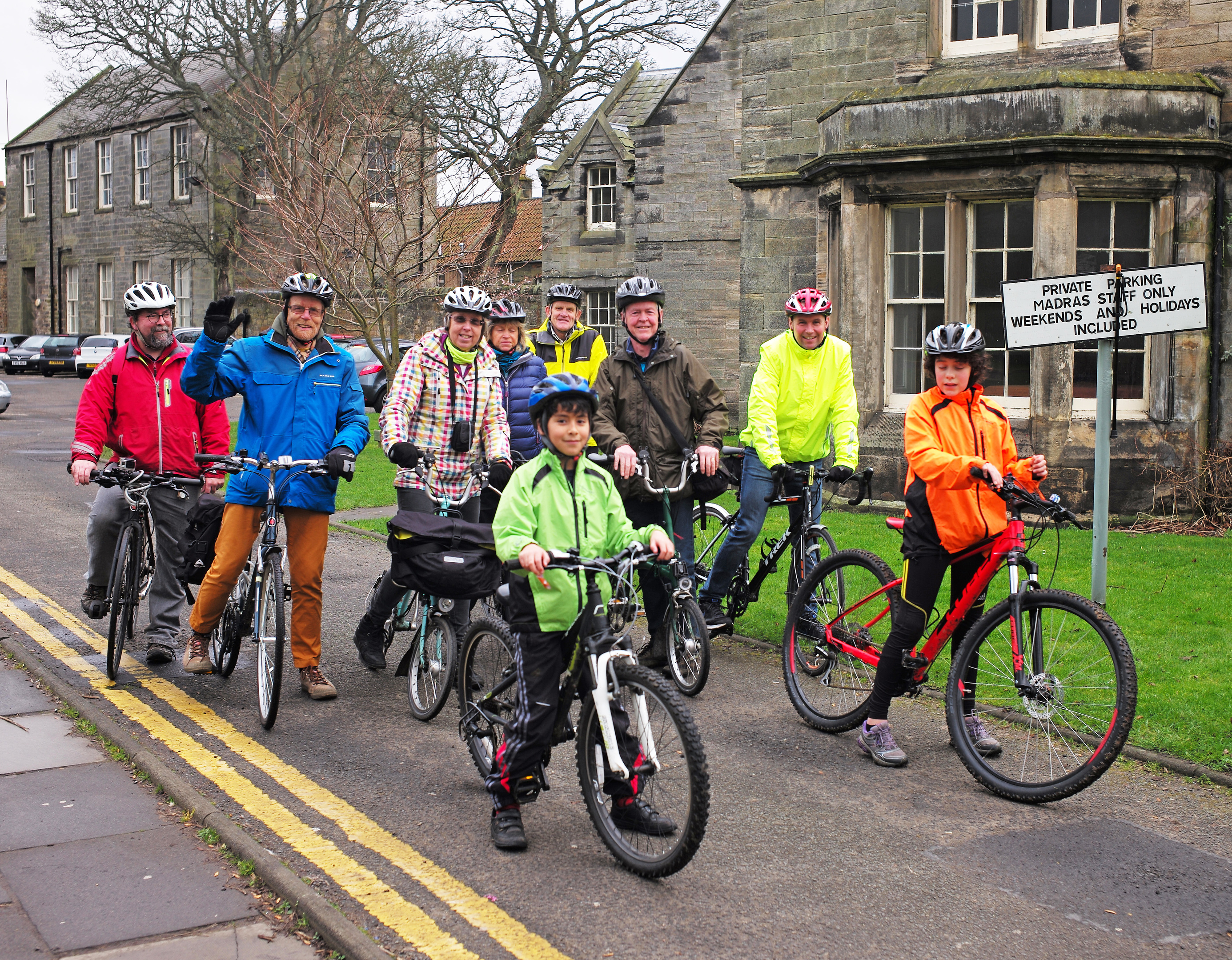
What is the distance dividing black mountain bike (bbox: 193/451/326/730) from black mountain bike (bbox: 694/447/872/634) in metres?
2.56

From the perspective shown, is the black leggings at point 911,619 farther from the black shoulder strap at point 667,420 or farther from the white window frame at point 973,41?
the white window frame at point 973,41

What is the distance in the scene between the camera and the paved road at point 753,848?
3.80m

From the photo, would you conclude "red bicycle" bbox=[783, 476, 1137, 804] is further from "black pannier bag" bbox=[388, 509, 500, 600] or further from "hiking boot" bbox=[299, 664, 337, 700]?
"hiking boot" bbox=[299, 664, 337, 700]

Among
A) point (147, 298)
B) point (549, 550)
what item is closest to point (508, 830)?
point (549, 550)

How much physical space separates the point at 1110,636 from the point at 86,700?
5.02 metres

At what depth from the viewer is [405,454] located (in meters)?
5.89

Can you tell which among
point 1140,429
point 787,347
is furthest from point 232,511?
point 1140,429

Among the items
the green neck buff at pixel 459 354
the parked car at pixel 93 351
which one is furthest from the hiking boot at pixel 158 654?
the parked car at pixel 93 351

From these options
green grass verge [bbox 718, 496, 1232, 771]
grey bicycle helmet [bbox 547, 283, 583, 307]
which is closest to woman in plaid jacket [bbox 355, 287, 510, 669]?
grey bicycle helmet [bbox 547, 283, 583, 307]

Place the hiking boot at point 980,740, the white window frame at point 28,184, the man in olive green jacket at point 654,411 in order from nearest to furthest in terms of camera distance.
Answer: the hiking boot at point 980,740 < the man in olive green jacket at point 654,411 < the white window frame at point 28,184

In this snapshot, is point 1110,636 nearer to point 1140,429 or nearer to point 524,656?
point 524,656

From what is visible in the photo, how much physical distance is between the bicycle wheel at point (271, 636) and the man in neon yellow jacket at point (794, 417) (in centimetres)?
257

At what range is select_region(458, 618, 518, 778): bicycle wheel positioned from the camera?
4.83 metres

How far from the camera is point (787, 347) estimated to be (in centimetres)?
716
